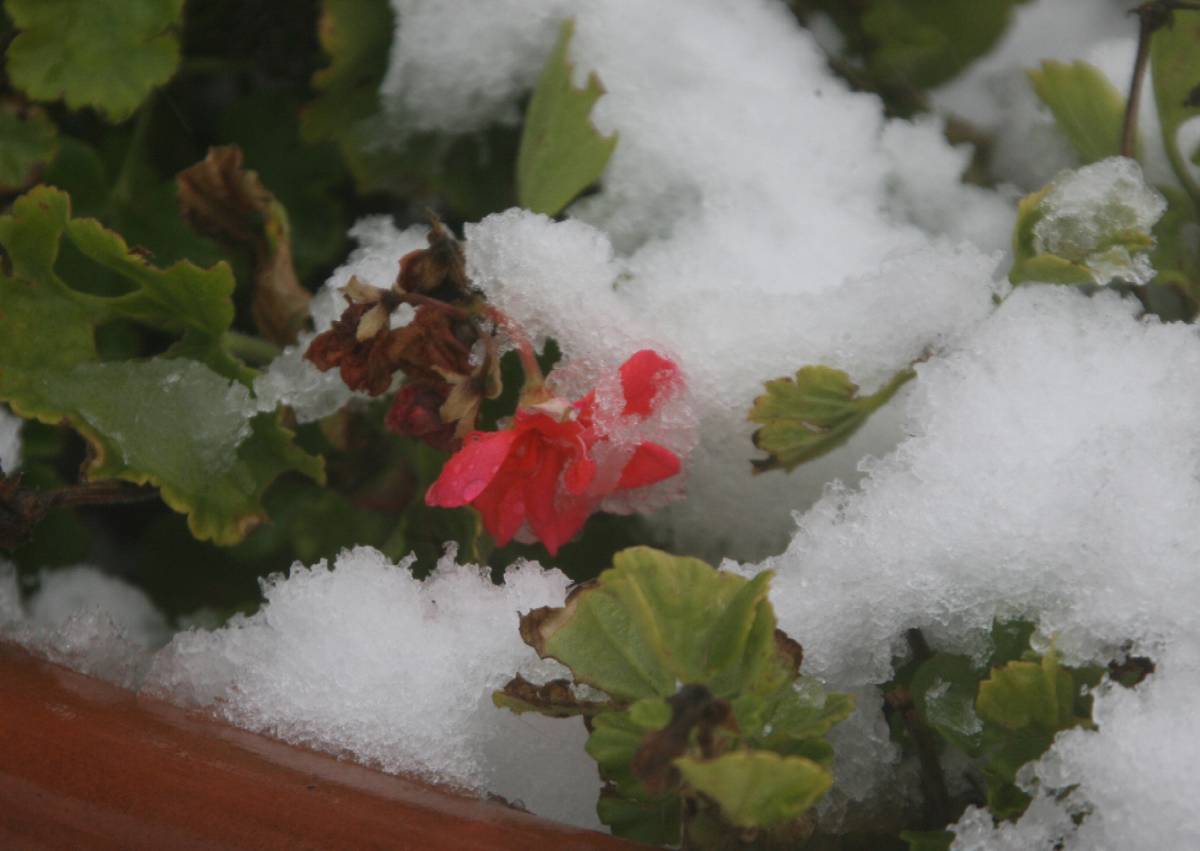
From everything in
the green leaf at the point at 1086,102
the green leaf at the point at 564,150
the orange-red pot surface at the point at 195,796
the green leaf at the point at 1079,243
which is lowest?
the orange-red pot surface at the point at 195,796

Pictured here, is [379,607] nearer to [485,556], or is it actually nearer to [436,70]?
[485,556]

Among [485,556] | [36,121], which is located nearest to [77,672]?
[485,556]

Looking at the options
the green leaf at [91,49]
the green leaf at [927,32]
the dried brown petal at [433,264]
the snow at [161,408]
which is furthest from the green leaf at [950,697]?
the green leaf at [91,49]

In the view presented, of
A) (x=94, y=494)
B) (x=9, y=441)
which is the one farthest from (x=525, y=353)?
(x=9, y=441)

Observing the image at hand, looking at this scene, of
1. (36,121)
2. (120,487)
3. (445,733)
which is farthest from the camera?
(36,121)

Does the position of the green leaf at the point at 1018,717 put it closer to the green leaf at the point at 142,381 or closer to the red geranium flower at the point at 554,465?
the red geranium flower at the point at 554,465

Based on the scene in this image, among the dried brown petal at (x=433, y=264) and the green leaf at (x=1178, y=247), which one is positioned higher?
the green leaf at (x=1178, y=247)

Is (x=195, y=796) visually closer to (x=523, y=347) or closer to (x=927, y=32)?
(x=523, y=347)

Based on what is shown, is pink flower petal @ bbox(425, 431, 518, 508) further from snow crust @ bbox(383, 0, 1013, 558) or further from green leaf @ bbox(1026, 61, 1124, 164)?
green leaf @ bbox(1026, 61, 1124, 164)
